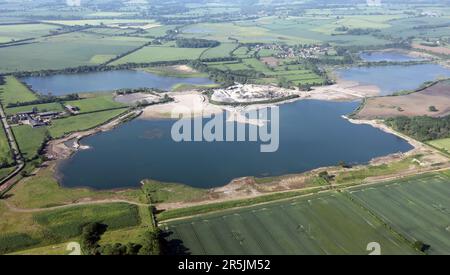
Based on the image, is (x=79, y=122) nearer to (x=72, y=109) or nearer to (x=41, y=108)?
(x=72, y=109)

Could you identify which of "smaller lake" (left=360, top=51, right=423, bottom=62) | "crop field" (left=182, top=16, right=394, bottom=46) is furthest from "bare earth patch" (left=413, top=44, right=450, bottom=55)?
"crop field" (left=182, top=16, right=394, bottom=46)

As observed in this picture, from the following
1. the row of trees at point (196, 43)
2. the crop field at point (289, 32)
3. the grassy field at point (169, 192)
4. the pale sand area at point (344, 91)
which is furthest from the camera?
the crop field at point (289, 32)

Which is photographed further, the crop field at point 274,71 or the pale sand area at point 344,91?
the crop field at point 274,71

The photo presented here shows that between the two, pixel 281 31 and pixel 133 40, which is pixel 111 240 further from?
pixel 281 31

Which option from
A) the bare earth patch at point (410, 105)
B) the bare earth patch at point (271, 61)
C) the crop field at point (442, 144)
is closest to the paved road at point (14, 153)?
the bare earth patch at point (410, 105)

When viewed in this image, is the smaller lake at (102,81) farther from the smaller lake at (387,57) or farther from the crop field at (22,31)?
the crop field at (22,31)
